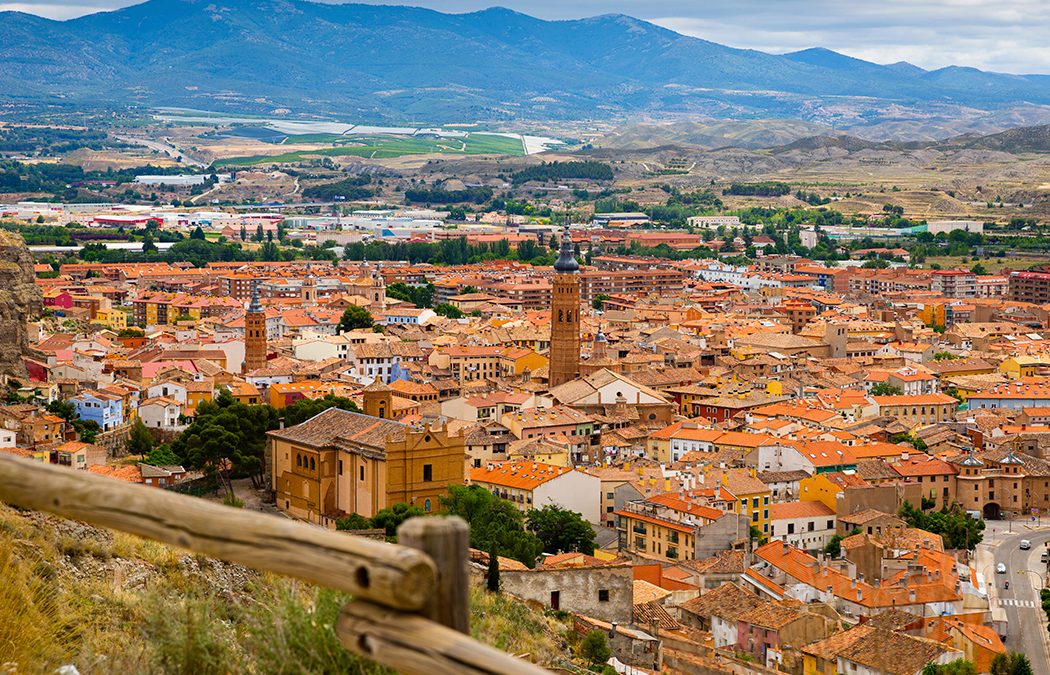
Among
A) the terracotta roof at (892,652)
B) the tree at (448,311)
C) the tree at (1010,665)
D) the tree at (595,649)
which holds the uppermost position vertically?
the tree at (595,649)

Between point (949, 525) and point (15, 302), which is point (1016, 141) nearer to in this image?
point (15, 302)

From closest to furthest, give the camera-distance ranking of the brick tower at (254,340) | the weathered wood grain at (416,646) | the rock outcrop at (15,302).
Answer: the weathered wood grain at (416,646) < the rock outcrop at (15,302) < the brick tower at (254,340)

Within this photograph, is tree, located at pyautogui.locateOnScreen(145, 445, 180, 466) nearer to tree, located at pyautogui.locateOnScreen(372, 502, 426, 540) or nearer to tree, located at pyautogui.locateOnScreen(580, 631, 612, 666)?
tree, located at pyautogui.locateOnScreen(372, 502, 426, 540)

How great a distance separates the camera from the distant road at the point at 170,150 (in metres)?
117

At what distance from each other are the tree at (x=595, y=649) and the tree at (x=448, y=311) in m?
33.5

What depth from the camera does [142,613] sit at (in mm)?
4820

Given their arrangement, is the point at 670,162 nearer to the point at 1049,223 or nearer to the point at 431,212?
the point at 431,212

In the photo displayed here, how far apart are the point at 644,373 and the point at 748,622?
1724cm

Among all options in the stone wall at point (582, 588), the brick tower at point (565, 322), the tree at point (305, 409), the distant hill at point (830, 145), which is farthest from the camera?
the distant hill at point (830, 145)

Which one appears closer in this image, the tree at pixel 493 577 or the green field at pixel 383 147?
the tree at pixel 493 577

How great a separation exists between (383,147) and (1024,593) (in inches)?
4178

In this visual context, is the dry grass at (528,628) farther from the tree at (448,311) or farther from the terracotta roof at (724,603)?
the tree at (448,311)

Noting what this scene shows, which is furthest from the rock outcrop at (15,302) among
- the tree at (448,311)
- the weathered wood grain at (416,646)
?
the weathered wood grain at (416,646)

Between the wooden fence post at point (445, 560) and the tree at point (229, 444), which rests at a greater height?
the wooden fence post at point (445, 560)
